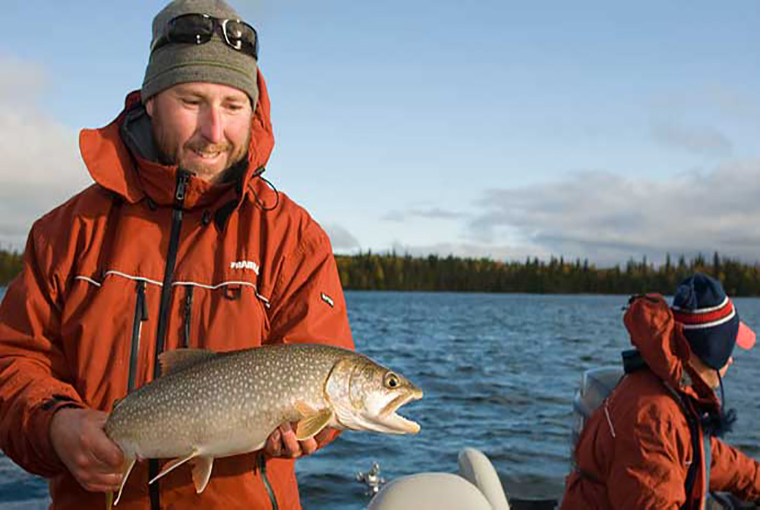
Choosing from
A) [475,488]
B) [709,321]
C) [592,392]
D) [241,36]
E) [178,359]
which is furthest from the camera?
[592,392]

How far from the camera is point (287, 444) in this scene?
3100 mm

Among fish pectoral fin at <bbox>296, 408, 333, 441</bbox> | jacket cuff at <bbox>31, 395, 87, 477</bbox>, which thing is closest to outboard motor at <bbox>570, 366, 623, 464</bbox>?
fish pectoral fin at <bbox>296, 408, 333, 441</bbox>

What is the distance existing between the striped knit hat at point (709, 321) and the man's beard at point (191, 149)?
11.8 ft

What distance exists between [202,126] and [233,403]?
1202mm

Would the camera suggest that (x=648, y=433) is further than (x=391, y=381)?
Yes

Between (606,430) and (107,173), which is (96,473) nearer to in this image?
(107,173)

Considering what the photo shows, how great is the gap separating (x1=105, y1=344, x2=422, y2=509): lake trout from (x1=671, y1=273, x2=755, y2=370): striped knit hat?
3135 millimetres

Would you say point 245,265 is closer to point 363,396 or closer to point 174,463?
point 363,396

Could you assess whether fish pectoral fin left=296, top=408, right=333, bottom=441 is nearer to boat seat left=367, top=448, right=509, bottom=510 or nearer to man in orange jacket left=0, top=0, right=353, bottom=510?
man in orange jacket left=0, top=0, right=353, bottom=510

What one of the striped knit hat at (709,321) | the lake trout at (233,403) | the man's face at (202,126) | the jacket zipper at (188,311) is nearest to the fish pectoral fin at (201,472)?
the lake trout at (233,403)

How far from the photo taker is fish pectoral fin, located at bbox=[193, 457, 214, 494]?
3041mm

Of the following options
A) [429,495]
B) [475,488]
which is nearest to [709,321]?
[475,488]

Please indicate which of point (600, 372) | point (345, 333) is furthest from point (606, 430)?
point (345, 333)

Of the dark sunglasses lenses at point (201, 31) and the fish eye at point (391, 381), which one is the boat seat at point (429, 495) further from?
the dark sunglasses lenses at point (201, 31)
